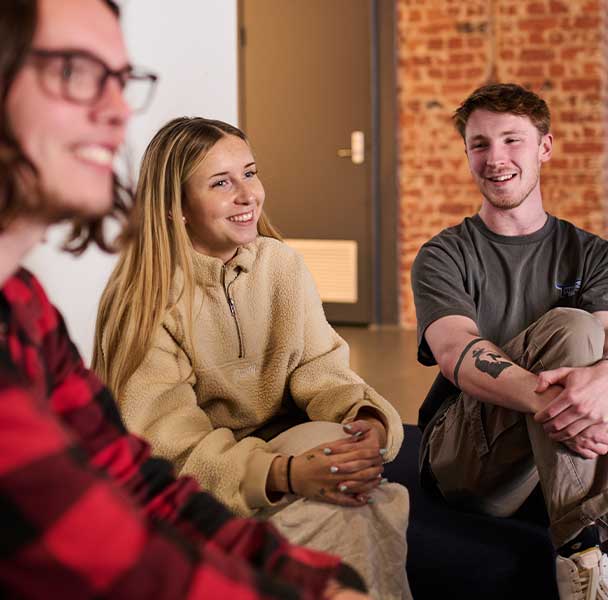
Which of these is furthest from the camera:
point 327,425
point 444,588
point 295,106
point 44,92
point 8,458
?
point 295,106

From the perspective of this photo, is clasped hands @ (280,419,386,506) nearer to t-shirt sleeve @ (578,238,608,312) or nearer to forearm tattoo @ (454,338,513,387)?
forearm tattoo @ (454,338,513,387)

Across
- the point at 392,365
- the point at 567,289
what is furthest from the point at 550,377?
the point at 392,365

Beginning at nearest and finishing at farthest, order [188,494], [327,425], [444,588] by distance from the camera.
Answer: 1. [188,494]
2. [327,425]
3. [444,588]

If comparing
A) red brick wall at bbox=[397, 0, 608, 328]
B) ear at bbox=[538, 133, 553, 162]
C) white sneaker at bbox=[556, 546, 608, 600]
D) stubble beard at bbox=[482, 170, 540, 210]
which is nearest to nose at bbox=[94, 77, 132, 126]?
white sneaker at bbox=[556, 546, 608, 600]

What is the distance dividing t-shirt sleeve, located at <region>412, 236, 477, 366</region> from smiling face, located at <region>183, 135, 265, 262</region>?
518 millimetres

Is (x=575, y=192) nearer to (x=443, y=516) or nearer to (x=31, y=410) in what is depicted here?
(x=443, y=516)

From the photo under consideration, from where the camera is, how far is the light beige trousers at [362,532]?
170 centimetres

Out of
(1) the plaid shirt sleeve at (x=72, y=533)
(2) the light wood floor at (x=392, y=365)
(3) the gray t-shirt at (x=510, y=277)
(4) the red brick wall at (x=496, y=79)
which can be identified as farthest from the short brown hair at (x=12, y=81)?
(4) the red brick wall at (x=496, y=79)

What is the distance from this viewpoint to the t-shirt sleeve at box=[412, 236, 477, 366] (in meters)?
2.29

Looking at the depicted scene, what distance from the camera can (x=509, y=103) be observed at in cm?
247

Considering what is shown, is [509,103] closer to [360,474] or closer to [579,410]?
[579,410]

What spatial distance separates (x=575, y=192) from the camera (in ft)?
19.1

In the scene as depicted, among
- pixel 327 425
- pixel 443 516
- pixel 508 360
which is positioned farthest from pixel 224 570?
pixel 443 516

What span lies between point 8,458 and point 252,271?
4.04 ft
